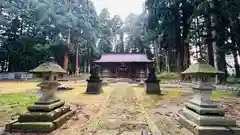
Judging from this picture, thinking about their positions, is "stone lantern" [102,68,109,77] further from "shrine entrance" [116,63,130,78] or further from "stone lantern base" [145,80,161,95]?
"stone lantern base" [145,80,161,95]

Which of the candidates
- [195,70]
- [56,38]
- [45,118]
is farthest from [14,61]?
[195,70]

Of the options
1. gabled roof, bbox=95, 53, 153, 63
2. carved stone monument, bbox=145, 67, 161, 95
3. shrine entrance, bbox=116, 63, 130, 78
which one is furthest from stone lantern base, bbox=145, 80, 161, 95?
shrine entrance, bbox=116, 63, 130, 78

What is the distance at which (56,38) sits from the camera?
2383cm

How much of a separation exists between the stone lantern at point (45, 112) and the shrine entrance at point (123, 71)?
70.6 ft

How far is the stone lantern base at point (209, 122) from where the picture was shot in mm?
3078

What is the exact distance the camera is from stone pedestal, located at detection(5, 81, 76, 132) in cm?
337

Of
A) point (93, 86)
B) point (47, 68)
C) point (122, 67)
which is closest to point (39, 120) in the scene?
point (47, 68)

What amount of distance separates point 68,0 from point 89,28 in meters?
5.41

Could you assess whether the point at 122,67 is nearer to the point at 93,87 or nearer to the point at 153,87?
the point at 93,87

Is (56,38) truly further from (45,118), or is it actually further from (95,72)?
(45,118)

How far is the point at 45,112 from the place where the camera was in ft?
11.9

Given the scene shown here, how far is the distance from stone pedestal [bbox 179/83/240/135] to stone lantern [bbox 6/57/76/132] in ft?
9.88

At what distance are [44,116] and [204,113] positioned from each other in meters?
3.48

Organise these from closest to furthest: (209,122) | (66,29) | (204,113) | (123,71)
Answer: (209,122) → (204,113) → (66,29) → (123,71)
